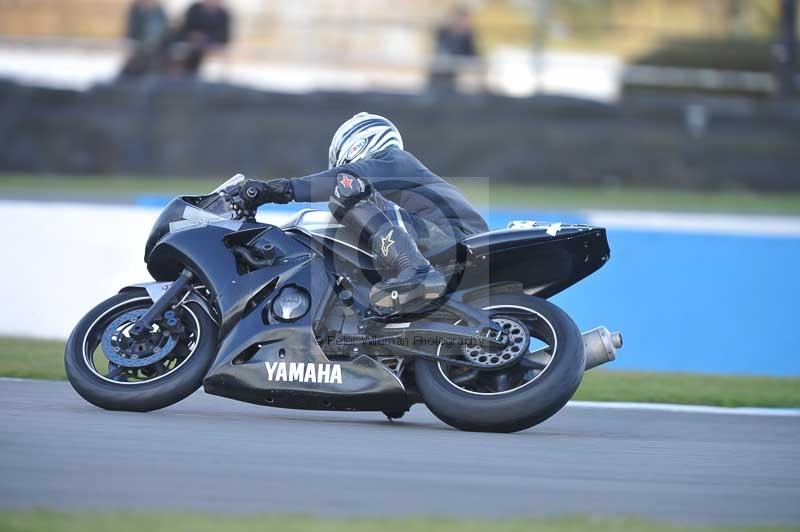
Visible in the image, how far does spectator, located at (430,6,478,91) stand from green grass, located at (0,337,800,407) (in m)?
8.14

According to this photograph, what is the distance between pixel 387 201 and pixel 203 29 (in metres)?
10.7

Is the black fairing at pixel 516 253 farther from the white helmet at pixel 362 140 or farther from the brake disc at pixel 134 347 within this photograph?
the brake disc at pixel 134 347

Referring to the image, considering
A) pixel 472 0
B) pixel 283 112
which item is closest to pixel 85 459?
pixel 283 112

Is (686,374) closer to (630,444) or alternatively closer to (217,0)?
(630,444)

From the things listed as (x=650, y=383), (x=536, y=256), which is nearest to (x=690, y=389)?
(x=650, y=383)

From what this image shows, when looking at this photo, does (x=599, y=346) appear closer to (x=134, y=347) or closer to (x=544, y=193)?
(x=134, y=347)

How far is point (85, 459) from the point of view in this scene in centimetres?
484

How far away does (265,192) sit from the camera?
6180 millimetres

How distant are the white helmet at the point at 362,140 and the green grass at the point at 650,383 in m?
2.40

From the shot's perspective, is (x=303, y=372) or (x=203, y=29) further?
(x=203, y=29)

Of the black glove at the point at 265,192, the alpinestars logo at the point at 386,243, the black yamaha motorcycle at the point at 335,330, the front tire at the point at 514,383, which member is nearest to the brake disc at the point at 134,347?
the black yamaha motorcycle at the point at 335,330

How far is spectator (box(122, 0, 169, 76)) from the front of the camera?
1622cm

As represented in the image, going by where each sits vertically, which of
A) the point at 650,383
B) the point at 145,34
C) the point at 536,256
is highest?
the point at 145,34

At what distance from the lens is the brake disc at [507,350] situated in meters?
5.84
